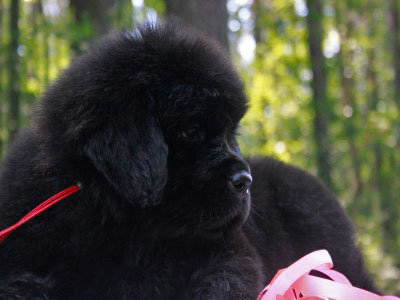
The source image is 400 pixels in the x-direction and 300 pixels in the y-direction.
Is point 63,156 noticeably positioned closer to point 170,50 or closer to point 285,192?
point 170,50

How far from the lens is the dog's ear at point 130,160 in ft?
7.97

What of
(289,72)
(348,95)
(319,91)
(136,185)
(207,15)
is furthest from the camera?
(348,95)

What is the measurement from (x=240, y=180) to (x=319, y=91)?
7816mm

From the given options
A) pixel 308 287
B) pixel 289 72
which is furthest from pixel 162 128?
pixel 289 72

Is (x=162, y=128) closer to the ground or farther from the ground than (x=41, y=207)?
farther from the ground

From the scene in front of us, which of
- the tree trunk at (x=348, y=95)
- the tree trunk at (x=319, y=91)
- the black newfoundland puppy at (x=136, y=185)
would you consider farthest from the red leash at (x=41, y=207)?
the tree trunk at (x=348, y=95)

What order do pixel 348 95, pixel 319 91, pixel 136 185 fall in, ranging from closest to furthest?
pixel 136 185 → pixel 319 91 → pixel 348 95

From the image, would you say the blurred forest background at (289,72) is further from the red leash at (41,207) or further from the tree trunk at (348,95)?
the red leash at (41,207)

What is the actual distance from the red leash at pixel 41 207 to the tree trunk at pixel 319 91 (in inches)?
289

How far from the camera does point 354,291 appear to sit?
2.40m

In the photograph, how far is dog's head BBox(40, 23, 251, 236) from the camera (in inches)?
96.8

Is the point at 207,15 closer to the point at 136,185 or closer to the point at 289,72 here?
the point at 136,185

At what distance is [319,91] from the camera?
10.0 metres

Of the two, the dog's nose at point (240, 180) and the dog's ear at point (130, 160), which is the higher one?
the dog's ear at point (130, 160)
